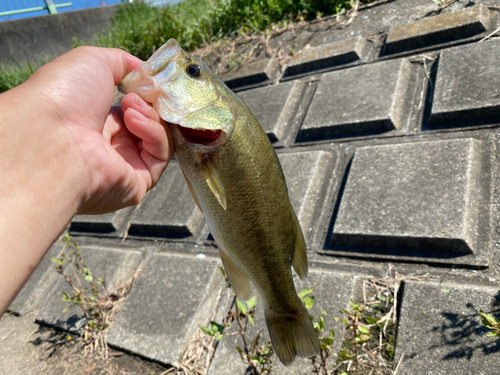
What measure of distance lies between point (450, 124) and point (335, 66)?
1468mm

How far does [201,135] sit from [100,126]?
51 centimetres

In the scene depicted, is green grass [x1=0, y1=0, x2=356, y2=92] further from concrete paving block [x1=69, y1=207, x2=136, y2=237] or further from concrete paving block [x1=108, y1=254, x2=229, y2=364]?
concrete paving block [x1=108, y1=254, x2=229, y2=364]

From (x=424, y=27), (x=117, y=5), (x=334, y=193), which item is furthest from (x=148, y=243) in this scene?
(x=117, y=5)

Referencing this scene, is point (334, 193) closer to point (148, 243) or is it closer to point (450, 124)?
point (450, 124)

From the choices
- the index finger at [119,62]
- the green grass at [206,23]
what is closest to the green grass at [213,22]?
the green grass at [206,23]

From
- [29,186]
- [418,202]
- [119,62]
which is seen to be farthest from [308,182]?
[29,186]

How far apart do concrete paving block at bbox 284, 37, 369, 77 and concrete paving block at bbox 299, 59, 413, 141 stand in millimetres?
295

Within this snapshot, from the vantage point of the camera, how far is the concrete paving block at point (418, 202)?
2047 mm

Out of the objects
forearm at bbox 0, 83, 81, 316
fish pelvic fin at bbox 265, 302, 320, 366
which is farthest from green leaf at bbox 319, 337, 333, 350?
forearm at bbox 0, 83, 81, 316

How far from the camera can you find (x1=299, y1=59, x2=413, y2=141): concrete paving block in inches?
113

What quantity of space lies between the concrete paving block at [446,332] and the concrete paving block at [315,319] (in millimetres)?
301

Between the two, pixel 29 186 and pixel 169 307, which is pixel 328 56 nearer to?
pixel 169 307

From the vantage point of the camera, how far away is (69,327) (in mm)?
2768

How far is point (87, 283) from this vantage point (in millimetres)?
2998
